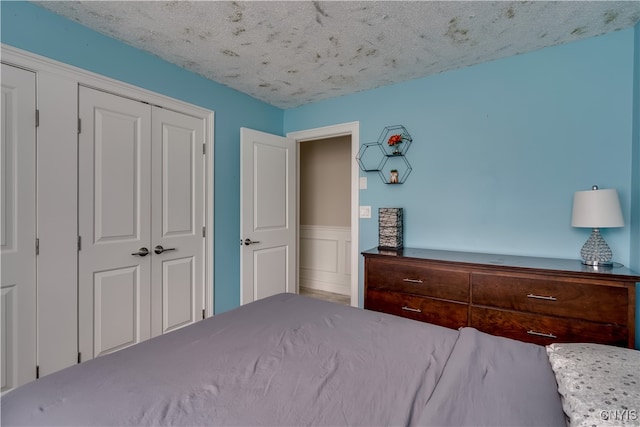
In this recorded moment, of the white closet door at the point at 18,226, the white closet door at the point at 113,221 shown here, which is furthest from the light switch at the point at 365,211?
the white closet door at the point at 18,226

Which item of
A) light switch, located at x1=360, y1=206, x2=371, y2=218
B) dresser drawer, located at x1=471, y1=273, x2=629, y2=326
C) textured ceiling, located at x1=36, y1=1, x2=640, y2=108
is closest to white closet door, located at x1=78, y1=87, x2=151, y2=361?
textured ceiling, located at x1=36, y1=1, x2=640, y2=108

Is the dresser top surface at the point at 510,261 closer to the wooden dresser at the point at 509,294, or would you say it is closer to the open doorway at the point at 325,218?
the wooden dresser at the point at 509,294

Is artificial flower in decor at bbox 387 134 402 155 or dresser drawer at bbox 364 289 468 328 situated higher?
artificial flower in decor at bbox 387 134 402 155

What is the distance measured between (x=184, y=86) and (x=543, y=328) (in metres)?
3.15

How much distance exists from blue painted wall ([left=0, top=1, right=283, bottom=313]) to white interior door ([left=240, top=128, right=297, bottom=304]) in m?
0.16

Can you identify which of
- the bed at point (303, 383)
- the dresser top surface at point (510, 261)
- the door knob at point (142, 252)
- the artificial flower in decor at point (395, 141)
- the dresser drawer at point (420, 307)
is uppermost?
the artificial flower in decor at point (395, 141)

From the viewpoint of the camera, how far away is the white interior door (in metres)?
2.87

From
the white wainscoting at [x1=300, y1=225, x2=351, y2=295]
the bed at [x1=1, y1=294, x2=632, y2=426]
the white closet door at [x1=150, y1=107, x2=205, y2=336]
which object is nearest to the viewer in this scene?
the bed at [x1=1, y1=294, x2=632, y2=426]

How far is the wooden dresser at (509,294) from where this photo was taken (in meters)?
1.69

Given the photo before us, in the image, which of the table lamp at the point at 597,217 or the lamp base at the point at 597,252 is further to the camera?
the lamp base at the point at 597,252

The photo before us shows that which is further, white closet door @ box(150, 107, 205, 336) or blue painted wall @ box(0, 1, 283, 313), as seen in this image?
white closet door @ box(150, 107, 205, 336)

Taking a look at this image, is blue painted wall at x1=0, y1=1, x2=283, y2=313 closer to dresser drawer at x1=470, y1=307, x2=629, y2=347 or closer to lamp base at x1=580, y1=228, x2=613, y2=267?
dresser drawer at x1=470, y1=307, x2=629, y2=347

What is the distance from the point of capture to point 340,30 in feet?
6.37

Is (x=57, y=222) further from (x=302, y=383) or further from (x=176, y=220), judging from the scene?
(x=302, y=383)
